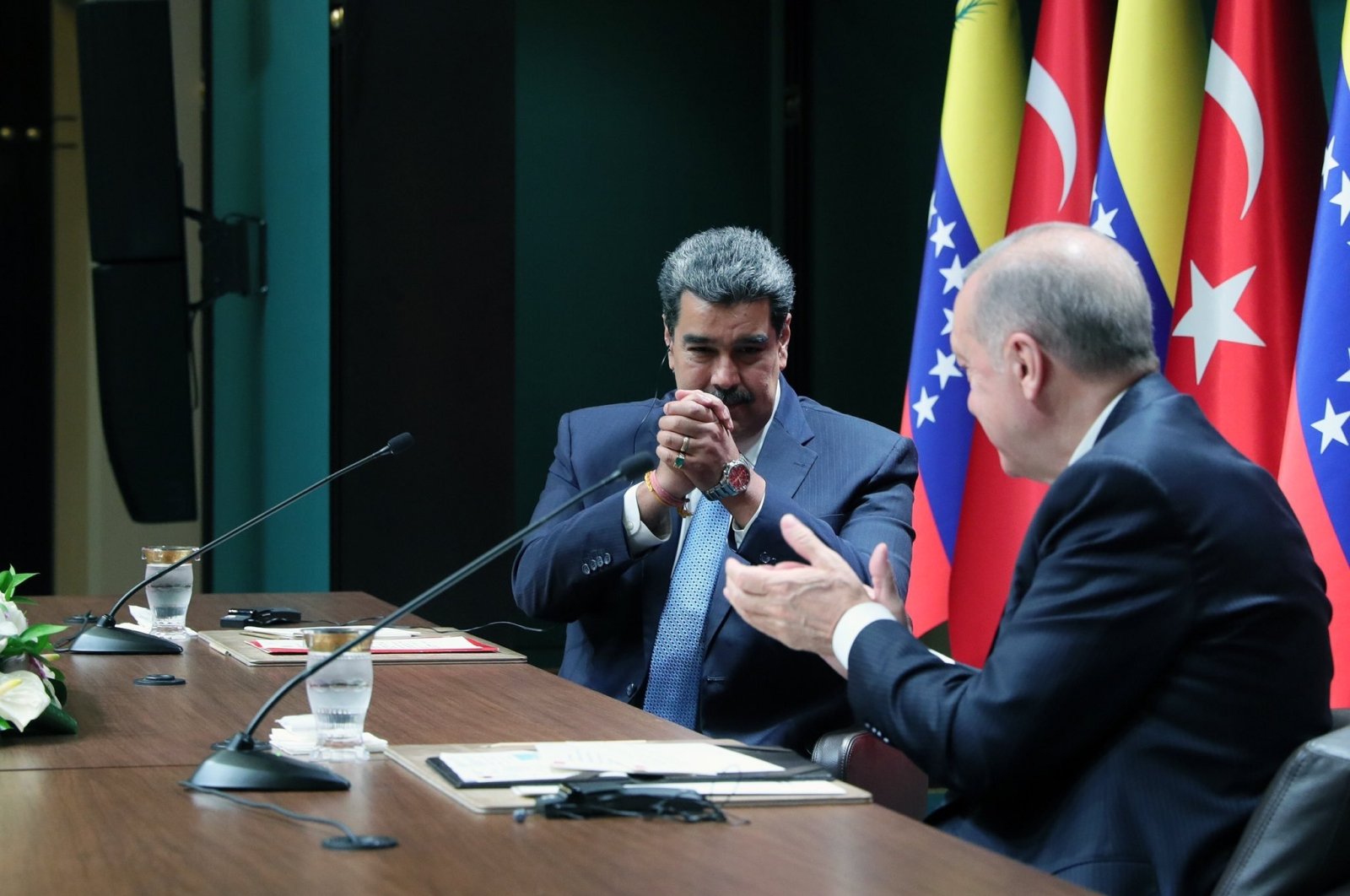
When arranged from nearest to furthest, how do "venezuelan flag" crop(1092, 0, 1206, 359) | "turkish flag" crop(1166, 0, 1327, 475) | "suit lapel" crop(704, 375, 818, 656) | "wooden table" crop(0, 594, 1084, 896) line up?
"wooden table" crop(0, 594, 1084, 896) → "suit lapel" crop(704, 375, 818, 656) → "turkish flag" crop(1166, 0, 1327, 475) → "venezuelan flag" crop(1092, 0, 1206, 359)

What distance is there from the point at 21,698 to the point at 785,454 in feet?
3.98

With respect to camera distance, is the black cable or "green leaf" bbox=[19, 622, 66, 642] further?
"green leaf" bbox=[19, 622, 66, 642]

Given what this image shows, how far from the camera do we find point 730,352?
2.35 meters

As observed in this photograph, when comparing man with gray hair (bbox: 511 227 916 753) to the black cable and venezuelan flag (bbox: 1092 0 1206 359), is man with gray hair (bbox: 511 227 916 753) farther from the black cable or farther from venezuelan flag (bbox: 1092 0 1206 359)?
the black cable

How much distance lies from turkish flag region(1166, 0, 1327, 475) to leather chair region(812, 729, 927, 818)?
1.07 metres

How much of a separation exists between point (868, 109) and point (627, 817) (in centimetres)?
358

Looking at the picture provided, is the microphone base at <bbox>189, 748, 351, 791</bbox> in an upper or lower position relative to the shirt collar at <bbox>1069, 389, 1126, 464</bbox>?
lower

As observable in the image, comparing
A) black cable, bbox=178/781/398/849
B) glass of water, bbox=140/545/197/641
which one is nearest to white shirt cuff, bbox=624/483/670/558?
glass of water, bbox=140/545/197/641

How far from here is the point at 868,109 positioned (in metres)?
4.52

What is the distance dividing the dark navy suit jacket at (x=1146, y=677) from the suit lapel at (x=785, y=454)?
0.96 metres

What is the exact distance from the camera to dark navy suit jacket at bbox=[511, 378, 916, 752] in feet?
7.34

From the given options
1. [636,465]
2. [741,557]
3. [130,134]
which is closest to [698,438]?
[741,557]

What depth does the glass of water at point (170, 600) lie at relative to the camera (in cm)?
237

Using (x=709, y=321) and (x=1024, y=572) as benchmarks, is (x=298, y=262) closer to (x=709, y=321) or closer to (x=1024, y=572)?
(x=709, y=321)
